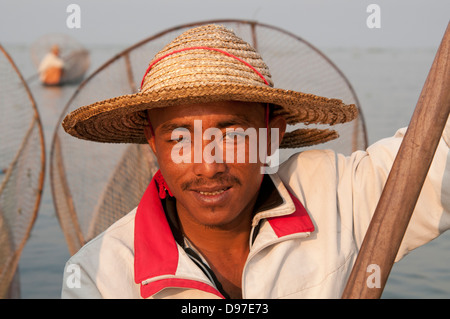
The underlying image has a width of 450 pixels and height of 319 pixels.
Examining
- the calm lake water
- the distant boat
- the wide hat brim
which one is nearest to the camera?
the wide hat brim

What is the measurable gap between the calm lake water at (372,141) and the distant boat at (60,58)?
0.26m

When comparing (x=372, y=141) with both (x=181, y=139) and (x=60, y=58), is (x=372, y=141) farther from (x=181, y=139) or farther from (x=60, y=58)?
(x=60, y=58)

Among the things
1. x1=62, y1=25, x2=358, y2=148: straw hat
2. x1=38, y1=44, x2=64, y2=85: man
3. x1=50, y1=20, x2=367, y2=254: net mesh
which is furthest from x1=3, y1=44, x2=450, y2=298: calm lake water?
x1=62, y1=25, x2=358, y2=148: straw hat

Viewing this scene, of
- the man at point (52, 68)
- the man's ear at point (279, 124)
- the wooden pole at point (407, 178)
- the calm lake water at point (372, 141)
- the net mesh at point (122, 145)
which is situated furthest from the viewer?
the man at point (52, 68)

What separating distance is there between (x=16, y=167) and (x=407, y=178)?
271 cm

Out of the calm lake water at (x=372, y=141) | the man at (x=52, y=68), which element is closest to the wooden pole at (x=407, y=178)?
the calm lake water at (x=372, y=141)

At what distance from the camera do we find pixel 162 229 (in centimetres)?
204

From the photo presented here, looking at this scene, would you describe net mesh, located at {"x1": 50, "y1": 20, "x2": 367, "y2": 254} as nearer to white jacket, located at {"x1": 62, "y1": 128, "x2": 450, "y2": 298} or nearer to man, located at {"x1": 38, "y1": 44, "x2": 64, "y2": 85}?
white jacket, located at {"x1": 62, "y1": 128, "x2": 450, "y2": 298}

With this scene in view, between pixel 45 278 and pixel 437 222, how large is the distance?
356cm

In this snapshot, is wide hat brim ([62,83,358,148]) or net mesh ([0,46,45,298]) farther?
net mesh ([0,46,45,298])

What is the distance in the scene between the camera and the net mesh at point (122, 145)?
3.64m

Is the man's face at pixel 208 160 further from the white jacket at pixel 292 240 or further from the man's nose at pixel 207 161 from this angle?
the white jacket at pixel 292 240

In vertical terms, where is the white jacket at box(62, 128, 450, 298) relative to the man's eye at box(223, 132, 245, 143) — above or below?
below

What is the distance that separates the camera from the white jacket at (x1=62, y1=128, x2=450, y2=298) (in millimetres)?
1923
